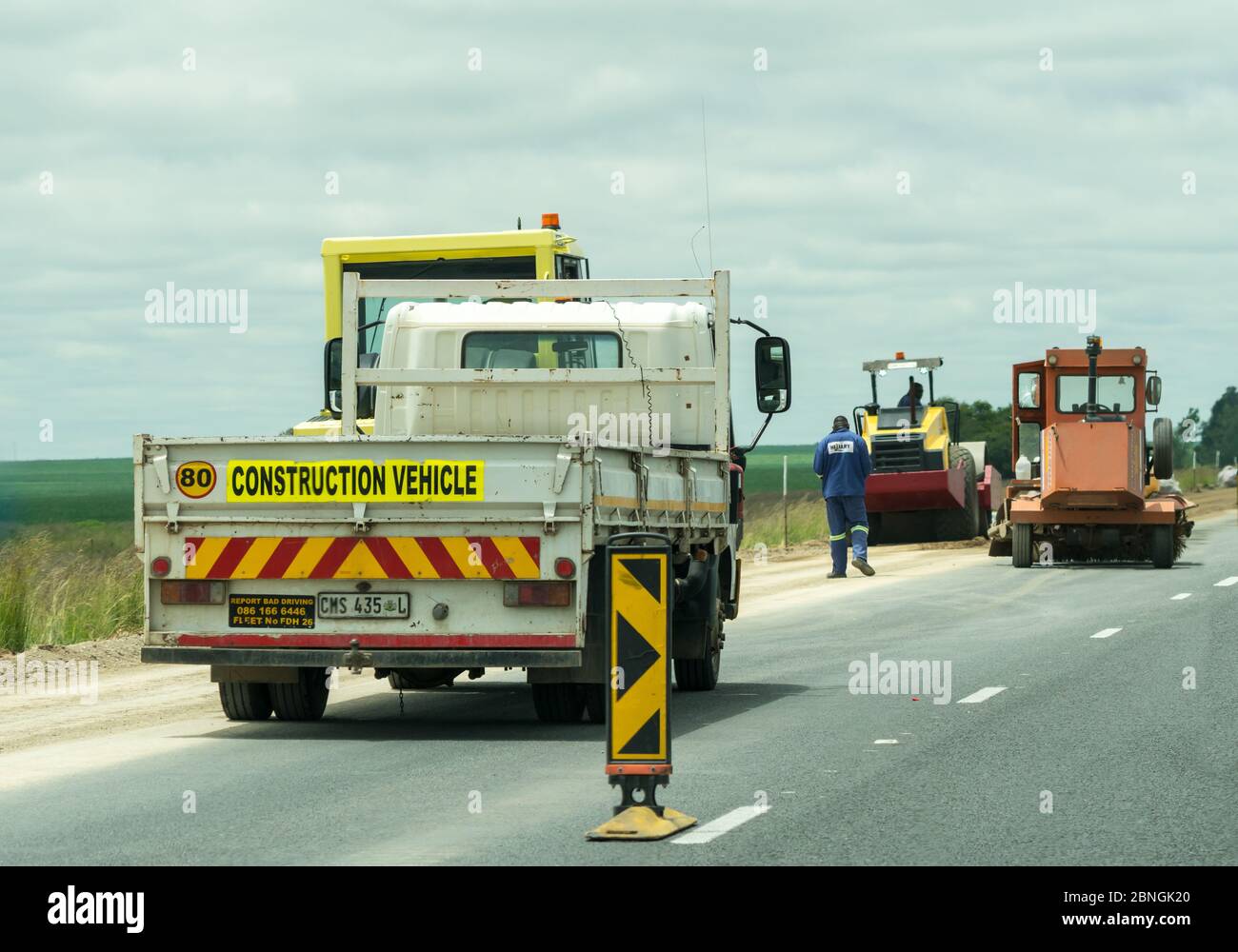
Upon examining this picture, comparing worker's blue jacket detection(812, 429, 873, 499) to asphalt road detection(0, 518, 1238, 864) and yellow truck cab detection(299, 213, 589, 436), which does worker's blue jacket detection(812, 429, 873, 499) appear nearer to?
yellow truck cab detection(299, 213, 589, 436)

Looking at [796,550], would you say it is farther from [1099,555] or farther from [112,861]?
[112,861]

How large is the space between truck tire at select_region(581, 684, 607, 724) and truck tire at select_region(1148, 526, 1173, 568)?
18.3 metres

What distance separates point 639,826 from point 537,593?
308cm

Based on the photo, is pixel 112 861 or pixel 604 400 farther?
pixel 604 400

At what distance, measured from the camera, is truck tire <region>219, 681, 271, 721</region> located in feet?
41.1

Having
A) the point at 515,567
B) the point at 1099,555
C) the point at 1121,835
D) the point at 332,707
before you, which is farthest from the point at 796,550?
the point at 1121,835

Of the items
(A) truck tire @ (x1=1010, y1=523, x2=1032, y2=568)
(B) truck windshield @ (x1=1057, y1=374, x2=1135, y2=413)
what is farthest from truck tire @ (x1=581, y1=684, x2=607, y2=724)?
(B) truck windshield @ (x1=1057, y1=374, x2=1135, y2=413)

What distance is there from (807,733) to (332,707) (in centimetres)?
363

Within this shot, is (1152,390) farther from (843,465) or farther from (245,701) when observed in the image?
(245,701)

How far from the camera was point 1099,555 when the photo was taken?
30.6m

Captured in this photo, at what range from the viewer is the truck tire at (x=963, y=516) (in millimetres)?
37250

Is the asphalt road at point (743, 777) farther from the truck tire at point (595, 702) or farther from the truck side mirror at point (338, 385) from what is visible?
the truck side mirror at point (338, 385)

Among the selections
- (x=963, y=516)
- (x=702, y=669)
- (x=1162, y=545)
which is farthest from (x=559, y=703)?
(x=963, y=516)
